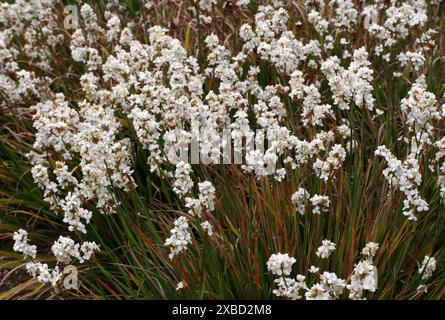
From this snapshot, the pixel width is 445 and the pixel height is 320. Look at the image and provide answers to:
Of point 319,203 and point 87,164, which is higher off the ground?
point 87,164

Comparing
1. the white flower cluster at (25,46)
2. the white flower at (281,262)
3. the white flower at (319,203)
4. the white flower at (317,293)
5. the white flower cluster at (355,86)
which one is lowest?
the white flower at (317,293)

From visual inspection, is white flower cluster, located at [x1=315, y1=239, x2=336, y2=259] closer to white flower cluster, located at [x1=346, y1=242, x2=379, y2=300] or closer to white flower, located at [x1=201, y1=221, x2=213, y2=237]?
white flower cluster, located at [x1=346, y1=242, x2=379, y2=300]

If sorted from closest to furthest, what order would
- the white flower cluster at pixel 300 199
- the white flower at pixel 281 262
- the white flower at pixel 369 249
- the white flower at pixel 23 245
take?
the white flower at pixel 281 262 < the white flower at pixel 369 249 < the white flower at pixel 23 245 < the white flower cluster at pixel 300 199

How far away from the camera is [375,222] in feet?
13.1

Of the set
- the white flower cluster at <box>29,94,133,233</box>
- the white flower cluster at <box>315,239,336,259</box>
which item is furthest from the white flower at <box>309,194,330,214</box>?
the white flower cluster at <box>29,94,133,233</box>

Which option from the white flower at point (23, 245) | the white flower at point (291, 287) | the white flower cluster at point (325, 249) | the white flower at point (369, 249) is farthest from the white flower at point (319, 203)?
the white flower at point (23, 245)

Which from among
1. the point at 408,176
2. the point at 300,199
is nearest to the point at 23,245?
the point at 300,199

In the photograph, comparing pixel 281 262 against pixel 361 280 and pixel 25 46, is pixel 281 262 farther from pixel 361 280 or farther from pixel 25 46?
pixel 25 46

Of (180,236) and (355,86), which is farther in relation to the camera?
(355,86)

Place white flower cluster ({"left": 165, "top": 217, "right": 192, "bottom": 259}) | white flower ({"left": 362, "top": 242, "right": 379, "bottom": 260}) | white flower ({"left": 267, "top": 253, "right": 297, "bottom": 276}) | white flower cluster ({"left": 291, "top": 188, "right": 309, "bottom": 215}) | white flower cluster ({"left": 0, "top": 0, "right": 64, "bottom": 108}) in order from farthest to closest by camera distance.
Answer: white flower cluster ({"left": 0, "top": 0, "right": 64, "bottom": 108}), white flower cluster ({"left": 291, "top": 188, "right": 309, "bottom": 215}), white flower cluster ({"left": 165, "top": 217, "right": 192, "bottom": 259}), white flower ({"left": 362, "top": 242, "right": 379, "bottom": 260}), white flower ({"left": 267, "top": 253, "right": 297, "bottom": 276})

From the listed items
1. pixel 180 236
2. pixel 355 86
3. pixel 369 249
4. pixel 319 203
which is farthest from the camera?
pixel 355 86

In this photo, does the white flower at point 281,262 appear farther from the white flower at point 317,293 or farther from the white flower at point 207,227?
the white flower at point 207,227
